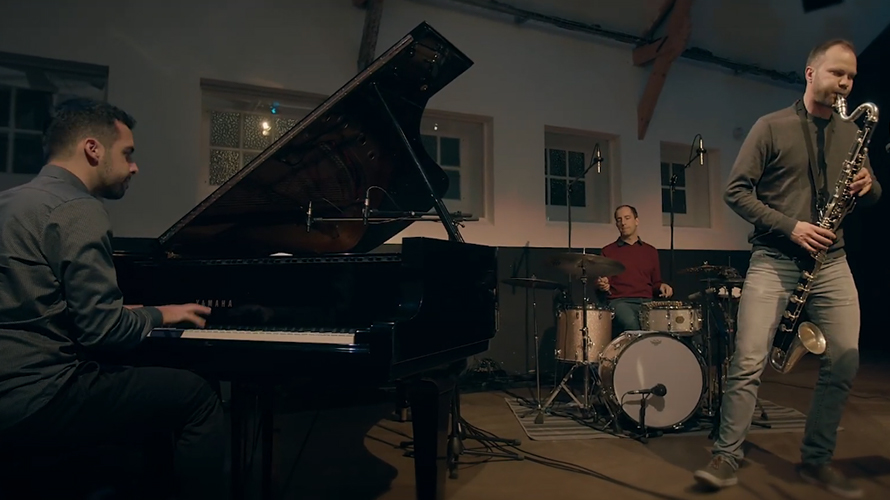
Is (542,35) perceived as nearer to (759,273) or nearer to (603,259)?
(603,259)

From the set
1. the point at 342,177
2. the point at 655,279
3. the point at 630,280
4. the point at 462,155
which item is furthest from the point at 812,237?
the point at 462,155

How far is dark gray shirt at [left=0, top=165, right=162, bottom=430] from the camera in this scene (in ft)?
4.58

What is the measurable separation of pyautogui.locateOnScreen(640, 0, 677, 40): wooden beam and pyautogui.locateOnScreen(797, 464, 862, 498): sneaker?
431cm

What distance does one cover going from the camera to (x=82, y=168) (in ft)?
5.31

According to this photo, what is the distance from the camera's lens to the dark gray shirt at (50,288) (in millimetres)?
1396

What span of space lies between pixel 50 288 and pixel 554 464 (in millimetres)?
2204

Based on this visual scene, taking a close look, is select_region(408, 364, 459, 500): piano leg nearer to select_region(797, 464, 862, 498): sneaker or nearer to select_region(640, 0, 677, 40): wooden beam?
select_region(797, 464, 862, 498): sneaker

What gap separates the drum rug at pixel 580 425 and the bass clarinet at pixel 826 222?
1225 mm

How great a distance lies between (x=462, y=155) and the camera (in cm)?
490

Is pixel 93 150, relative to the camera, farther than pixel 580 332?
No

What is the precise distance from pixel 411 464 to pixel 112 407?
1.52 m

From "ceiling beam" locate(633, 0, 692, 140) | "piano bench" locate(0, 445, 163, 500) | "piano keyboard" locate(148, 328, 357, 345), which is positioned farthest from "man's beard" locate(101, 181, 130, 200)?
"ceiling beam" locate(633, 0, 692, 140)

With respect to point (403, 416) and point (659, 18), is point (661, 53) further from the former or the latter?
point (403, 416)

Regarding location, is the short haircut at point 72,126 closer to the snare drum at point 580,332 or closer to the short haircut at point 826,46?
the short haircut at point 826,46
